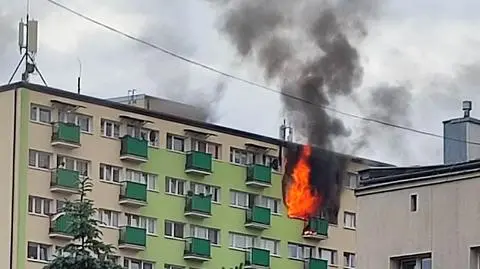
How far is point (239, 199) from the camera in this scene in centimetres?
8762

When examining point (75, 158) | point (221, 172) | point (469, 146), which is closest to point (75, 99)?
point (75, 158)

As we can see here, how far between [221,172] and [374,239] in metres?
49.3

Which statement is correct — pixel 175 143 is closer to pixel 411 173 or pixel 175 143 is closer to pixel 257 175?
pixel 257 175

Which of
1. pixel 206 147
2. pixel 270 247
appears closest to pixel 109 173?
pixel 206 147

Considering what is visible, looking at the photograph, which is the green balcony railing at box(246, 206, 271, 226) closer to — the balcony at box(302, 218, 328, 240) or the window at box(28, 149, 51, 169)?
the balcony at box(302, 218, 328, 240)

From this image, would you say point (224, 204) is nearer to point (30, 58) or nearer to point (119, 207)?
point (119, 207)

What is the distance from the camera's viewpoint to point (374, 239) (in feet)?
124

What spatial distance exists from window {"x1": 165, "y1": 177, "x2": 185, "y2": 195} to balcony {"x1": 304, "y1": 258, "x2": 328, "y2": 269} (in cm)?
923

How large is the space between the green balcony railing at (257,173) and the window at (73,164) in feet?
34.9

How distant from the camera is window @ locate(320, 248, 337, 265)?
91.3 meters

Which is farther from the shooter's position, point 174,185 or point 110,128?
point 174,185

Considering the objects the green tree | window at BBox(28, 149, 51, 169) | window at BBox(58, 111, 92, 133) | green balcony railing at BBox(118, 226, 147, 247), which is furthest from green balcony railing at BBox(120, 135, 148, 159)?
the green tree

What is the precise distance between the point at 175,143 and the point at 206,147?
6.59ft

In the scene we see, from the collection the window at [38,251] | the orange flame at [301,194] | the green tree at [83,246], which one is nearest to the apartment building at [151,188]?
the window at [38,251]
